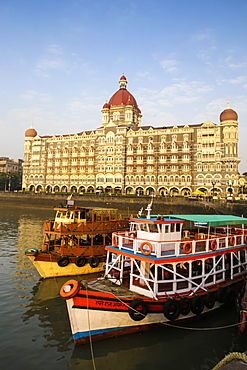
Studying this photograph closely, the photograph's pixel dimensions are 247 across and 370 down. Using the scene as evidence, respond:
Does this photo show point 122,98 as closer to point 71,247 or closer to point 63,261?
point 71,247

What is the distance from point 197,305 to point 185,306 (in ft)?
2.32

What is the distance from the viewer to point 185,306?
11.8m

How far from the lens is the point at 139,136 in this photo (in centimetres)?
Answer: 8219

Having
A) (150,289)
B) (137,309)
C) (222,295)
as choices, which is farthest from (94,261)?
(222,295)

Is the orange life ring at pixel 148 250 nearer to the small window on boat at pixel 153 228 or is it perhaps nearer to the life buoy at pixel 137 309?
the small window on boat at pixel 153 228

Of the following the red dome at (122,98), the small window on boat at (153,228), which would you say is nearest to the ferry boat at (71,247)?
the small window on boat at (153,228)

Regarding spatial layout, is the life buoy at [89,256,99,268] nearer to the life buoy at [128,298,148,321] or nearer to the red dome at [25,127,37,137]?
the life buoy at [128,298,148,321]

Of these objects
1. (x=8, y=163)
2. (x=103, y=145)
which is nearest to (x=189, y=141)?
(x=103, y=145)

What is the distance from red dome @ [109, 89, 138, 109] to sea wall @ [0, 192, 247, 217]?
36305 mm

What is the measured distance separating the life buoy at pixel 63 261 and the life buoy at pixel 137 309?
822cm

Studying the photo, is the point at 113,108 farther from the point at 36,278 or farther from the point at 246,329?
the point at 246,329

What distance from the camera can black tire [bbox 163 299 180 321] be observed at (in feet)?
36.8

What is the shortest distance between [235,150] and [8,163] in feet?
435

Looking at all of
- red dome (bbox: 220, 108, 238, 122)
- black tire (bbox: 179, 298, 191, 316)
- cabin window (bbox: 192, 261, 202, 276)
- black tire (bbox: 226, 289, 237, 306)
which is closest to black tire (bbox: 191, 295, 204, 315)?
black tire (bbox: 179, 298, 191, 316)
